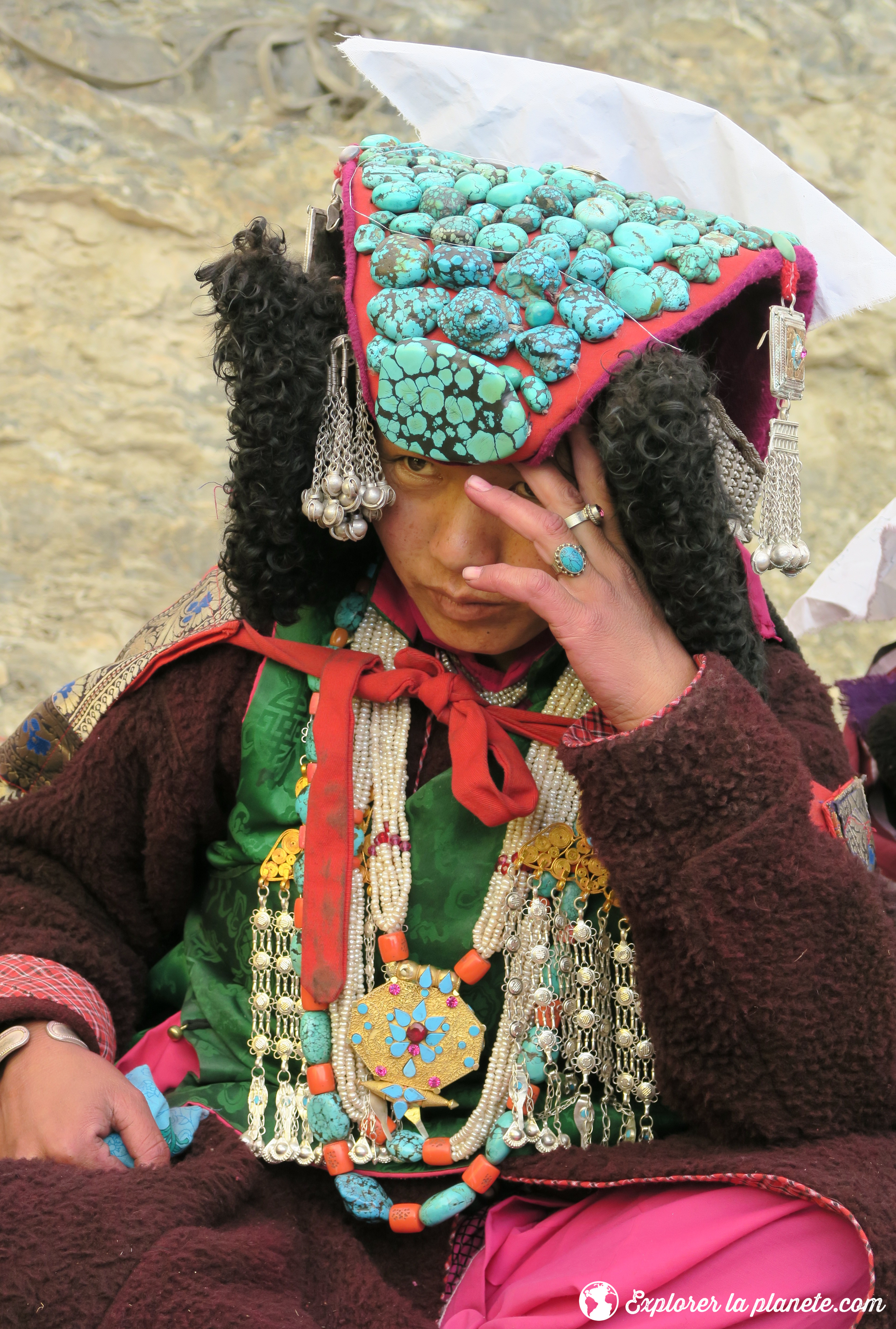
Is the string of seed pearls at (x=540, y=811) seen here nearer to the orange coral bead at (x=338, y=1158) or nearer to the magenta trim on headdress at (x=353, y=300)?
the orange coral bead at (x=338, y=1158)

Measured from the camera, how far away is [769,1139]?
1.13 m

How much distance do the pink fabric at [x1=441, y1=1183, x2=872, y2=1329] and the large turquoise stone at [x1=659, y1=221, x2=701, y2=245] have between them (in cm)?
89

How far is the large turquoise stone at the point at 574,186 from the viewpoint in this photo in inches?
47.0

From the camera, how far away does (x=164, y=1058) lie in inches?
56.1

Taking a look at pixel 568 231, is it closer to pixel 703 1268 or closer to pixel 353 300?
pixel 353 300

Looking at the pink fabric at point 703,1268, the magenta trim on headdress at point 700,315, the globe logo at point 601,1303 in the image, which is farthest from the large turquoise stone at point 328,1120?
the magenta trim on headdress at point 700,315

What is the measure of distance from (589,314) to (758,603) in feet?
1.43

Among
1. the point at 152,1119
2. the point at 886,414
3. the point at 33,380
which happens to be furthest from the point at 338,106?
the point at 152,1119

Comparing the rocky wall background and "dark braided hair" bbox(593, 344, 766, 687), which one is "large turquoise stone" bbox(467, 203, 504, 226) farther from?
the rocky wall background

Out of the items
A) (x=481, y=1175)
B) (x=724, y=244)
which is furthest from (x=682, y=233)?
(x=481, y=1175)

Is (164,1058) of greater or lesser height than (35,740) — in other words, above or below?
below

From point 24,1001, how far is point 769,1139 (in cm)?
77

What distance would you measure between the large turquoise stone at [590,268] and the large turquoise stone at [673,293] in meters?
0.05

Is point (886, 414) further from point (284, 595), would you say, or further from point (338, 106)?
point (284, 595)
